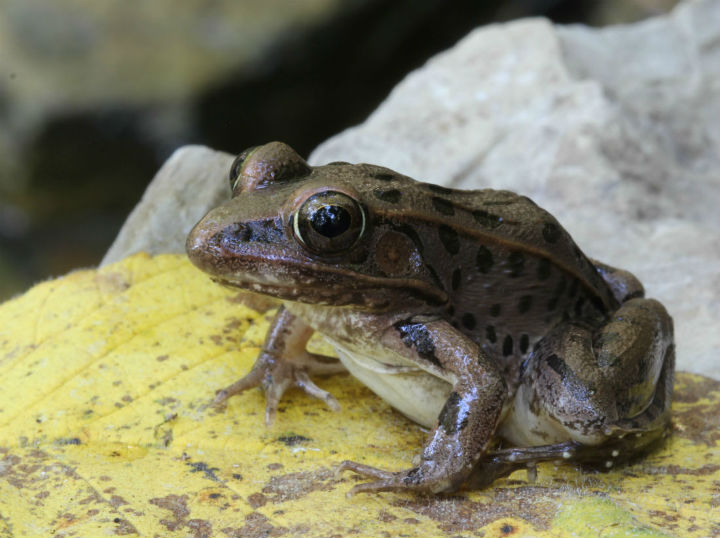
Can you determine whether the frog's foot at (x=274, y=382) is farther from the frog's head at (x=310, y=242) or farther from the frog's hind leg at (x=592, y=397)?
the frog's hind leg at (x=592, y=397)

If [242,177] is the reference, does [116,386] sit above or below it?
below

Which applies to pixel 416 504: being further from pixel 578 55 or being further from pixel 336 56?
pixel 336 56

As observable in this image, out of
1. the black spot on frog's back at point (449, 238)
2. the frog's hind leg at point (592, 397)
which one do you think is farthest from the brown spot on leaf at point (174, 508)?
the black spot on frog's back at point (449, 238)

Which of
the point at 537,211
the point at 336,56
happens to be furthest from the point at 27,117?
the point at 537,211

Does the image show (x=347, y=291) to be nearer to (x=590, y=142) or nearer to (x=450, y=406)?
(x=450, y=406)

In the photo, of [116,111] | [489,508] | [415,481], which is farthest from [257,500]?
[116,111]

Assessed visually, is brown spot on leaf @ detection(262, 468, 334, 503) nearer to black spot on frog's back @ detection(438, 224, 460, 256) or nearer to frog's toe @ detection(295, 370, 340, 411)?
frog's toe @ detection(295, 370, 340, 411)
